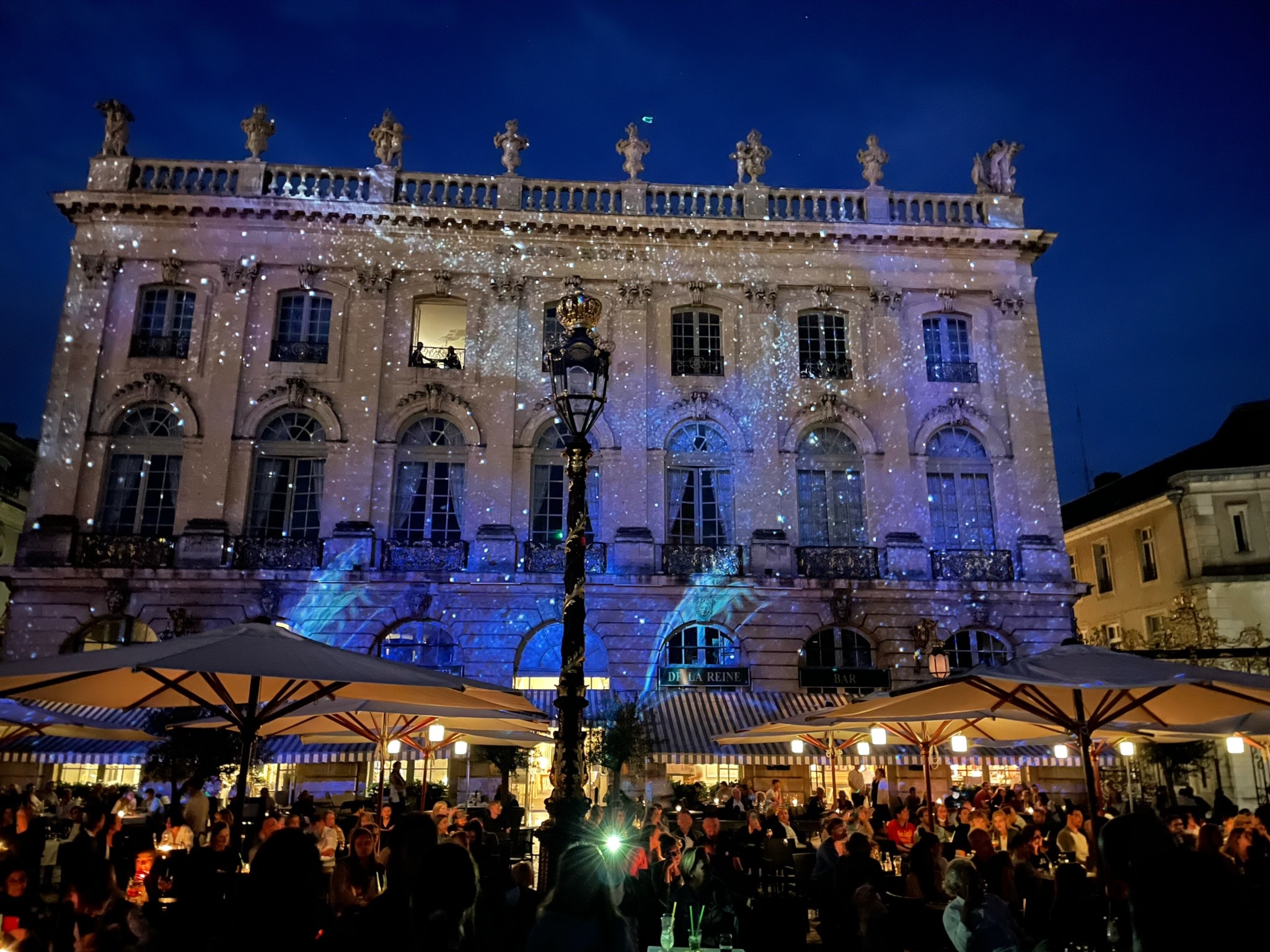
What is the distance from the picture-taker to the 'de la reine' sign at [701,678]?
21281 mm

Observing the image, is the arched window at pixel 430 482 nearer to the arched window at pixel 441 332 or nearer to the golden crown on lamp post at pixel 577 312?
the arched window at pixel 441 332

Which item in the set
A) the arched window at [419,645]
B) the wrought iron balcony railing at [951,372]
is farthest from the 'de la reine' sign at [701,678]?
the wrought iron balcony railing at [951,372]

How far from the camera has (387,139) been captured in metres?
23.9

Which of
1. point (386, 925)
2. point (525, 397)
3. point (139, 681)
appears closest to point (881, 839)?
point (139, 681)

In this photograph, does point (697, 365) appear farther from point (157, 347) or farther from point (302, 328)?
point (157, 347)

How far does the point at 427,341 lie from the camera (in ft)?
78.6

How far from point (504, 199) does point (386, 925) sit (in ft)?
72.9

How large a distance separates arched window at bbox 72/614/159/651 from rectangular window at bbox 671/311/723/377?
13.4 meters

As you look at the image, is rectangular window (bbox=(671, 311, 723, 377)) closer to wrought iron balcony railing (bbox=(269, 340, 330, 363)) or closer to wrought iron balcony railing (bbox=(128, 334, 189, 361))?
wrought iron balcony railing (bbox=(269, 340, 330, 363))

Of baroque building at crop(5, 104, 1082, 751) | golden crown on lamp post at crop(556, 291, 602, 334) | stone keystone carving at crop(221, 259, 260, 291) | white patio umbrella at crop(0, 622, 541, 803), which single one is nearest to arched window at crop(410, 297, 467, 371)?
baroque building at crop(5, 104, 1082, 751)

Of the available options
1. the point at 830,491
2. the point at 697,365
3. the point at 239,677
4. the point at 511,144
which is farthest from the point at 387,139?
the point at 239,677

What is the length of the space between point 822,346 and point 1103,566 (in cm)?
1618

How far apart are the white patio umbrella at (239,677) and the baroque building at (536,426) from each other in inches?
470

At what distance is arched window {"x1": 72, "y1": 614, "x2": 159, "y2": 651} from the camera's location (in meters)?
21.0
